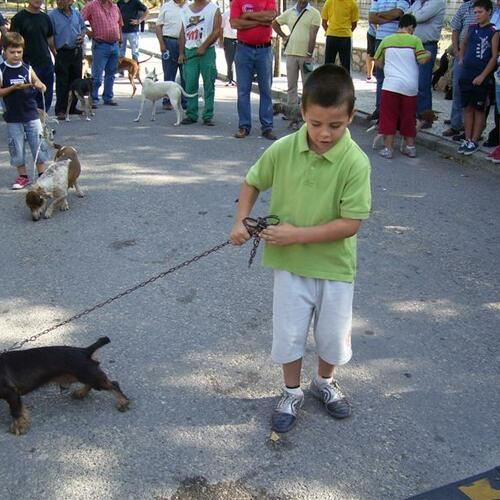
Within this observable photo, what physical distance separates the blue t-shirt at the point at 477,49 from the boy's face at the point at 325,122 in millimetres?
5739

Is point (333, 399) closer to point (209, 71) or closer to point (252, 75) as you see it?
point (252, 75)

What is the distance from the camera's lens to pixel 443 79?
1247 cm

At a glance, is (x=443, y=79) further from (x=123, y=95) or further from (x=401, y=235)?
(x=401, y=235)

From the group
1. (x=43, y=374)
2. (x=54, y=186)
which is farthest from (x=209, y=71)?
(x=43, y=374)

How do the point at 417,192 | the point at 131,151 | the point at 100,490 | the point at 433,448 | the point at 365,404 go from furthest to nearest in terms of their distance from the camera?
the point at 131,151 < the point at 417,192 < the point at 365,404 < the point at 433,448 < the point at 100,490

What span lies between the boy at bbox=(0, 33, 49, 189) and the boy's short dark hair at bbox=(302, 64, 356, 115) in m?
4.50

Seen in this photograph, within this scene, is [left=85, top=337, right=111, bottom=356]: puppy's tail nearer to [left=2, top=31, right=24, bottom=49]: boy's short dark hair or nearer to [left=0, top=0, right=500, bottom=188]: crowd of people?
[left=0, top=0, right=500, bottom=188]: crowd of people

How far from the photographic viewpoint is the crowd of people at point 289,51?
24.2 feet

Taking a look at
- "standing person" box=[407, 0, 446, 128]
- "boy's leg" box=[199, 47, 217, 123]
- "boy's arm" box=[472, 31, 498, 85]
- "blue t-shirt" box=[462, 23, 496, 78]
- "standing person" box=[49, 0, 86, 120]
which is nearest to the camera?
"boy's arm" box=[472, 31, 498, 85]

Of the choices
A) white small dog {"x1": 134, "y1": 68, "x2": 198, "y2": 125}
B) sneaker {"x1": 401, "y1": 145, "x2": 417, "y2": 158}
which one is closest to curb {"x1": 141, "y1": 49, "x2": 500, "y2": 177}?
sneaker {"x1": 401, "y1": 145, "x2": 417, "y2": 158}

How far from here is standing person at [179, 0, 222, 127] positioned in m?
9.06

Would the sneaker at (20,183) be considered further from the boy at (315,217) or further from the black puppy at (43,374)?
the boy at (315,217)

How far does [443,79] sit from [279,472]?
11441 millimetres

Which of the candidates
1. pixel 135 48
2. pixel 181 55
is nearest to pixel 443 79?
pixel 181 55
